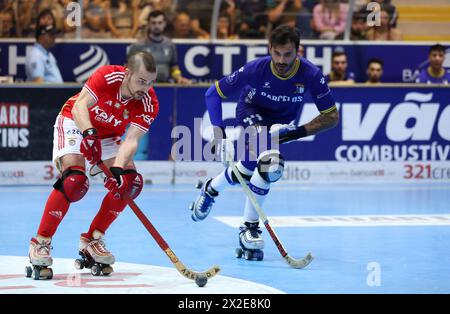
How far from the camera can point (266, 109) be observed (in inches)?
332

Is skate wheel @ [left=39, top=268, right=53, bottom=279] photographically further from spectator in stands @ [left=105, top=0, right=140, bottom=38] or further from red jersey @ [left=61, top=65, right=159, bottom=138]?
spectator in stands @ [left=105, top=0, right=140, bottom=38]

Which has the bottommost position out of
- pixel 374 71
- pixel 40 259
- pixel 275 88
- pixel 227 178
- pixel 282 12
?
pixel 40 259

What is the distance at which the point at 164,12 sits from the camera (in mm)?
13734

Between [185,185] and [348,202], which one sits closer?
[348,202]

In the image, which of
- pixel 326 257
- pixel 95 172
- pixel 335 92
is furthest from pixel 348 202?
pixel 95 172

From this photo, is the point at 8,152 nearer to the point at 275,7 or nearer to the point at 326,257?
the point at 275,7

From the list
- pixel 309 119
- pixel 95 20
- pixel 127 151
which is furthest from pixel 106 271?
pixel 95 20

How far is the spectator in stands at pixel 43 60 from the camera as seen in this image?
12922 mm

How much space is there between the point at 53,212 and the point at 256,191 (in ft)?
6.53

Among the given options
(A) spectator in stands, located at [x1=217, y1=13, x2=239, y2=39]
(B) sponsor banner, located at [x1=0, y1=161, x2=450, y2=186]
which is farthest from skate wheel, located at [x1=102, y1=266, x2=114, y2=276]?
(A) spectator in stands, located at [x1=217, y1=13, x2=239, y2=39]

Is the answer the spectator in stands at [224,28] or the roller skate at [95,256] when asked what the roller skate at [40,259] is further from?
the spectator in stands at [224,28]

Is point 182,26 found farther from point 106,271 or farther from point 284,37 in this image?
point 106,271

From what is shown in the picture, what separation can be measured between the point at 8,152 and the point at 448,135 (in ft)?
18.9

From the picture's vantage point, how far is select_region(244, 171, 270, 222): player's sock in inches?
323
